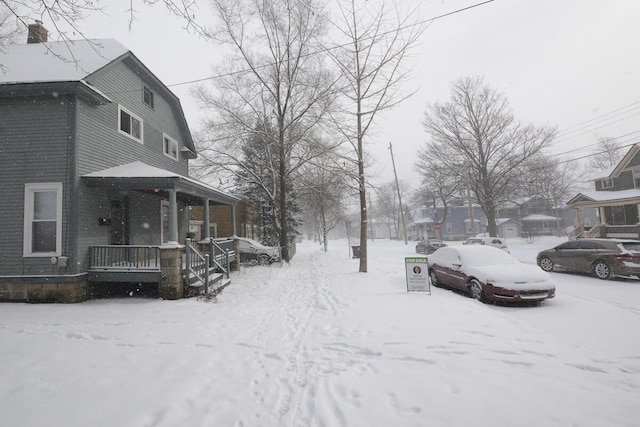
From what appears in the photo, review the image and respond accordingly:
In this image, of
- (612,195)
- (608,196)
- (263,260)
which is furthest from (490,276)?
(612,195)

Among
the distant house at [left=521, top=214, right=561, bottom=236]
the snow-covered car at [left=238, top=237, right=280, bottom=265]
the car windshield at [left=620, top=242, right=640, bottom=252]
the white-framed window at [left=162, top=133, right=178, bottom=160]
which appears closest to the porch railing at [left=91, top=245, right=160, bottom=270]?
the white-framed window at [left=162, top=133, right=178, bottom=160]

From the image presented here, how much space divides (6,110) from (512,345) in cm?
1352

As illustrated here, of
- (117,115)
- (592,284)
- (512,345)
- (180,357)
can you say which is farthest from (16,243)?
(592,284)

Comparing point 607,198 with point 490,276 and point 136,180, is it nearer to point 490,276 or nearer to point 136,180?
point 490,276

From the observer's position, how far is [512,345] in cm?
447

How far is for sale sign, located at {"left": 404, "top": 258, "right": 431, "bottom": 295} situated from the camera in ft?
26.9

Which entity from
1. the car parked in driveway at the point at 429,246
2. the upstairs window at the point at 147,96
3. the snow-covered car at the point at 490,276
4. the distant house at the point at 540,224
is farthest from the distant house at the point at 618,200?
the upstairs window at the point at 147,96

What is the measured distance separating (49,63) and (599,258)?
64.8 feet

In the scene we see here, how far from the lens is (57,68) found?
9055 mm

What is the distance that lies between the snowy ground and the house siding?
78.6 inches

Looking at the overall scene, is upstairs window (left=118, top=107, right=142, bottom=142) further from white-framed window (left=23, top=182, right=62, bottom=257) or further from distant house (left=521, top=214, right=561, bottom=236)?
distant house (left=521, top=214, right=561, bottom=236)

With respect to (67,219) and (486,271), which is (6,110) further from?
(486,271)

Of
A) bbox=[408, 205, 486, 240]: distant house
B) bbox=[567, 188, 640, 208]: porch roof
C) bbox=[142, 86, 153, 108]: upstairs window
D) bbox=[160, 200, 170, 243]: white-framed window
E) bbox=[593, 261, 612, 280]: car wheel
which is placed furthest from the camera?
bbox=[408, 205, 486, 240]: distant house

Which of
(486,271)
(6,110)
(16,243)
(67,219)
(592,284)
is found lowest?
(592,284)
